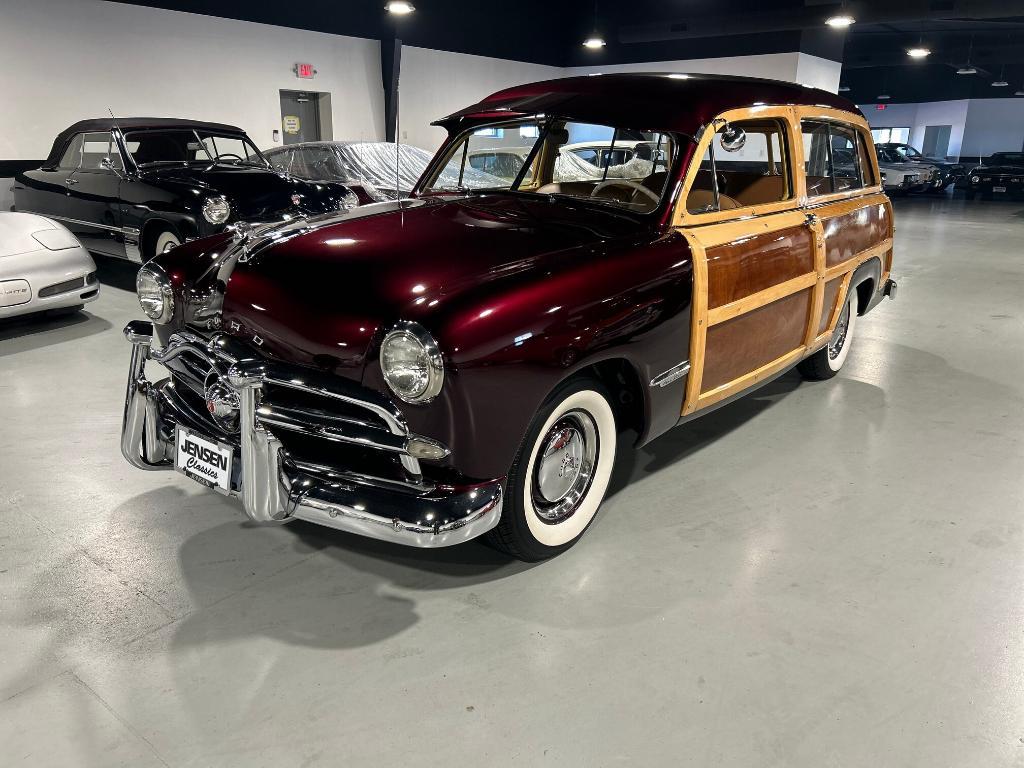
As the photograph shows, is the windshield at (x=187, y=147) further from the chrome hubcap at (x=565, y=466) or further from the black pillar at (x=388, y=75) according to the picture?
the black pillar at (x=388, y=75)

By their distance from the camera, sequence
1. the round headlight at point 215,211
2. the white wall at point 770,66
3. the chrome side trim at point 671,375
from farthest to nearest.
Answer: the white wall at point 770,66, the round headlight at point 215,211, the chrome side trim at point 671,375

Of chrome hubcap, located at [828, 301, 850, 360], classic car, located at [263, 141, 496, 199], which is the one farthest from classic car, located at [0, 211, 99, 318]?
chrome hubcap, located at [828, 301, 850, 360]

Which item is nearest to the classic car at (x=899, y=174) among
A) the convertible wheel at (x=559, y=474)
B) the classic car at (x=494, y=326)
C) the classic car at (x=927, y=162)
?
the classic car at (x=927, y=162)

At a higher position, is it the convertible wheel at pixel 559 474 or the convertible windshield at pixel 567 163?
the convertible windshield at pixel 567 163

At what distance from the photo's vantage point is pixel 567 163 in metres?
3.69

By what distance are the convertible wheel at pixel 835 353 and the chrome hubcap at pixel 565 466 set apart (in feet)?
7.85

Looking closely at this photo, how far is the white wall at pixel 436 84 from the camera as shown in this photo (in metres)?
14.8

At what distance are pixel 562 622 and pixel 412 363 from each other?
3.02 feet

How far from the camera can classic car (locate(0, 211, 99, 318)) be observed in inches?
207

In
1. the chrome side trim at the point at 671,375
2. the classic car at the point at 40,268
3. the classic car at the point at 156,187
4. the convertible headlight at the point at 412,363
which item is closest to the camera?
the convertible headlight at the point at 412,363

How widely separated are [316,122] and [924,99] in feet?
84.6

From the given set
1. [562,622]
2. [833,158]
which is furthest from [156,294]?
[833,158]

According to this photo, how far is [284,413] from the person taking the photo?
7.65ft

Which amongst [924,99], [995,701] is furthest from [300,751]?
[924,99]
